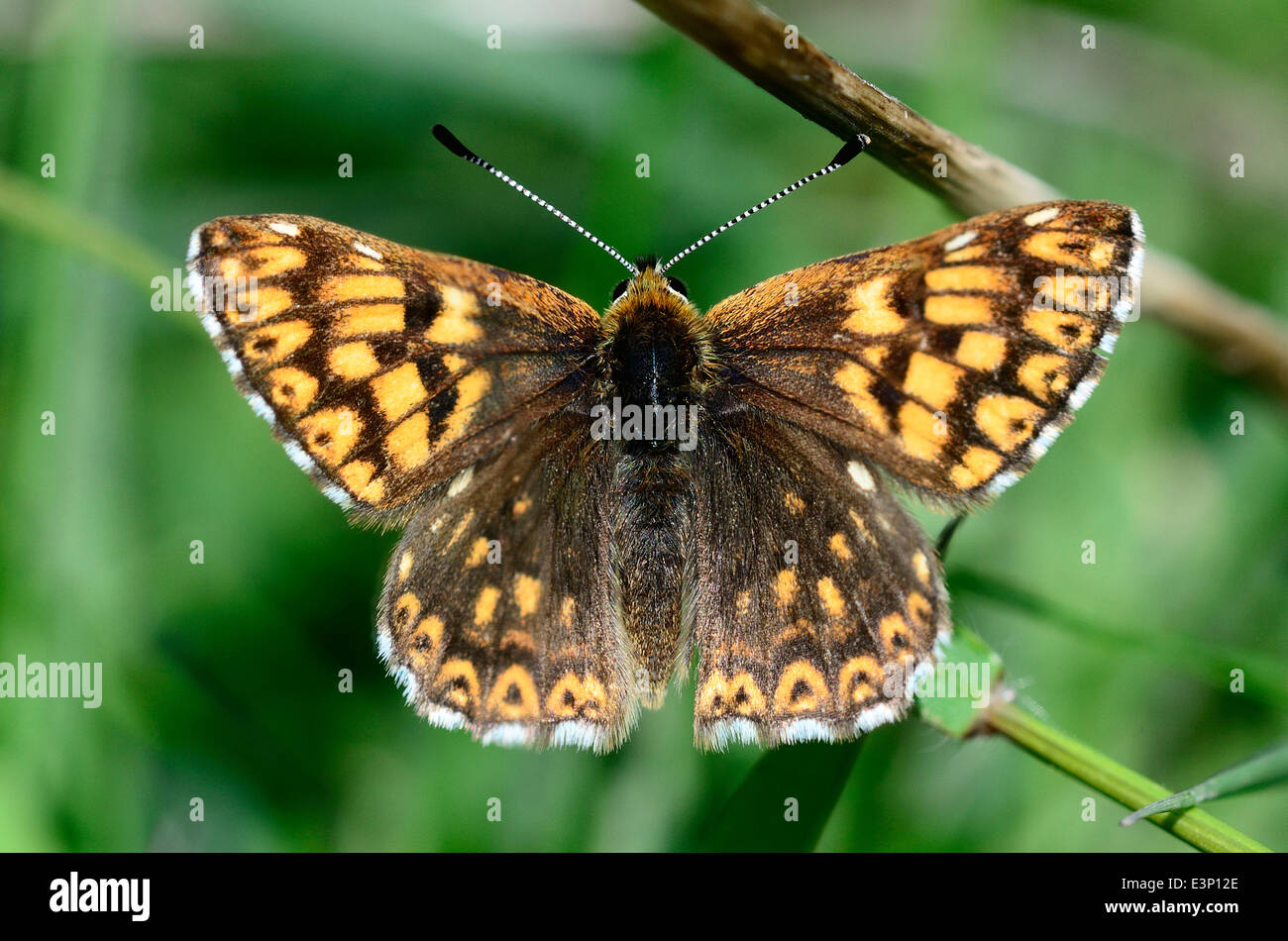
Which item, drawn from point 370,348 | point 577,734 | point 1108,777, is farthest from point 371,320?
point 1108,777

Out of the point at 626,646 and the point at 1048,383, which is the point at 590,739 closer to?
the point at 626,646

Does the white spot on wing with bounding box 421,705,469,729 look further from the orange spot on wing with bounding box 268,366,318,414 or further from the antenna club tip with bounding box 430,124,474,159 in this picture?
the antenna club tip with bounding box 430,124,474,159

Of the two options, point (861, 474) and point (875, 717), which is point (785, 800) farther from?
point (861, 474)

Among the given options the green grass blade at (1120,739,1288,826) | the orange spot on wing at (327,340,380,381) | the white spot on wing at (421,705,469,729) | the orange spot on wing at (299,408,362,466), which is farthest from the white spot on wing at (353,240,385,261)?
the green grass blade at (1120,739,1288,826)

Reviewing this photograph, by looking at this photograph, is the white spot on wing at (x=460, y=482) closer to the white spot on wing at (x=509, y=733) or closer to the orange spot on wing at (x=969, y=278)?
the white spot on wing at (x=509, y=733)

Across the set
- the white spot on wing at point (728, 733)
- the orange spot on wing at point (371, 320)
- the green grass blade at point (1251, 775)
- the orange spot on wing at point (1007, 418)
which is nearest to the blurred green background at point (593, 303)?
the white spot on wing at point (728, 733)

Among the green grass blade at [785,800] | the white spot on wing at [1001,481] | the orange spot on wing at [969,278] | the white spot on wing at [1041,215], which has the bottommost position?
the green grass blade at [785,800]
